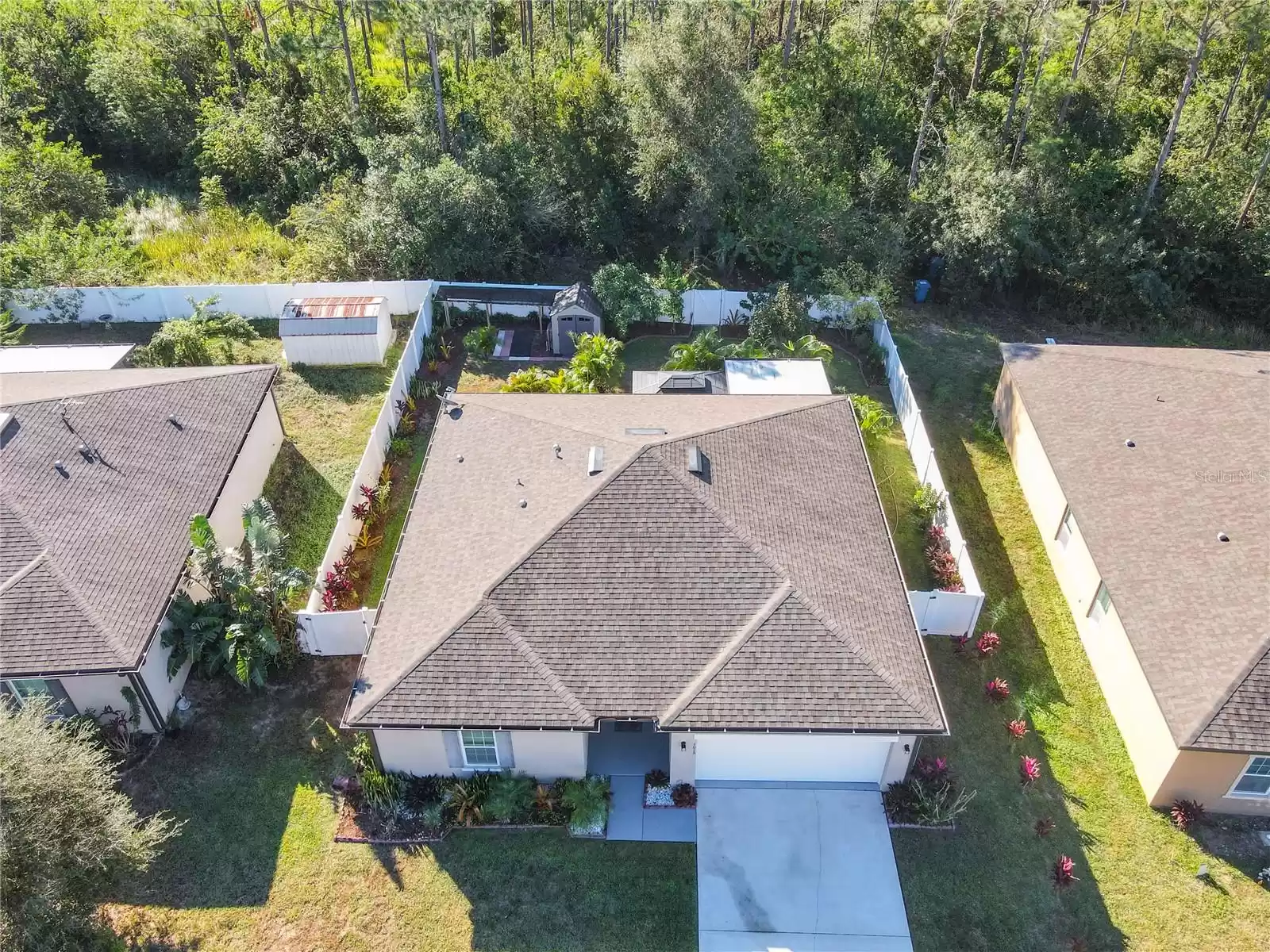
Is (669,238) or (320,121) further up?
(320,121)

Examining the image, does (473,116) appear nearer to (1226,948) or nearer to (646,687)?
(646,687)

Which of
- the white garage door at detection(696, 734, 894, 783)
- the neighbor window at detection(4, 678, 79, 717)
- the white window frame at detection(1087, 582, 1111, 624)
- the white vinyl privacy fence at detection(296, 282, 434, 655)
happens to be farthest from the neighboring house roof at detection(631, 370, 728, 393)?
the neighbor window at detection(4, 678, 79, 717)

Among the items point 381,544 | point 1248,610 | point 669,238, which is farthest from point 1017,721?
point 669,238

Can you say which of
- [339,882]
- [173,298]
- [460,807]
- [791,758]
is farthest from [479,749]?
[173,298]

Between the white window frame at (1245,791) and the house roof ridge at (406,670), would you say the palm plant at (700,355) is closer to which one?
the house roof ridge at (406,670)

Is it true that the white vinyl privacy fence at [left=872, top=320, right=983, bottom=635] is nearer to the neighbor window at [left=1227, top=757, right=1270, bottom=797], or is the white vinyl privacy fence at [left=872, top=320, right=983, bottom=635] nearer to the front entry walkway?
the neighbor window at [left=1227, top=757, right=1270, bottom=797]

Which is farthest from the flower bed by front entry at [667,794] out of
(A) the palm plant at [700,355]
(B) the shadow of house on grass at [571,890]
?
(A) the palm plant at [700,355]
